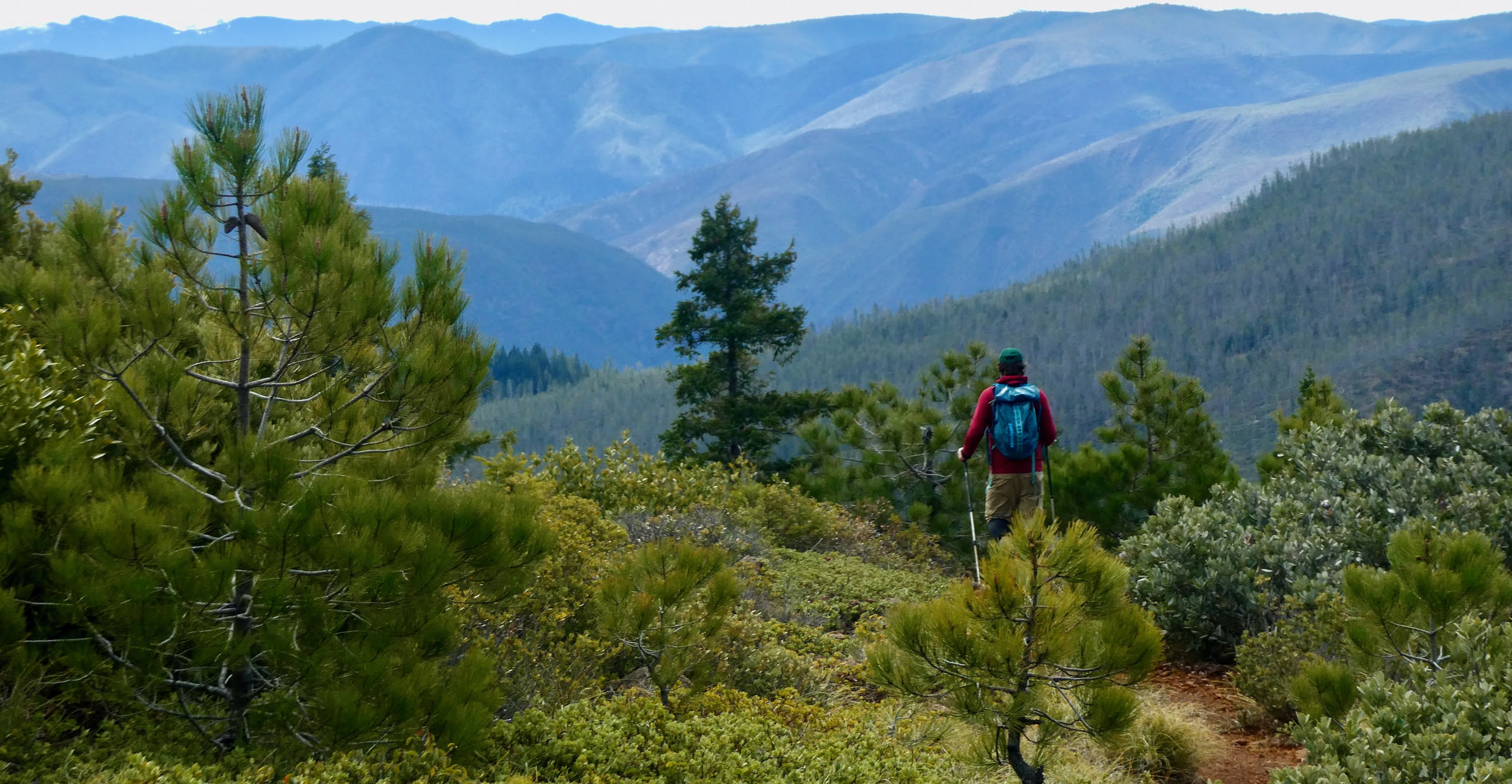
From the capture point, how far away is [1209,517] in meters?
9.52

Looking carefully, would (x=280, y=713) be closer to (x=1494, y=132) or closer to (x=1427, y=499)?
(x=1427, y=499)

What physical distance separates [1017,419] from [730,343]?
578 inches

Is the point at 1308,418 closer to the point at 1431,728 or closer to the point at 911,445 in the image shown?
the point at 911,445

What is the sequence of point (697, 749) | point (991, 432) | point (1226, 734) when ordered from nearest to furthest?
point (697, 749)
point (1226, 734)
point (991, 432)

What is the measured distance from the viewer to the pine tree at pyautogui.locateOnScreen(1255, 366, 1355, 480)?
11.6 metres

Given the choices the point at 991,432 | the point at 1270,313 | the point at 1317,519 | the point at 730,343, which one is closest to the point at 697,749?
the point at 991,432

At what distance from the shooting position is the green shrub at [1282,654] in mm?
6883

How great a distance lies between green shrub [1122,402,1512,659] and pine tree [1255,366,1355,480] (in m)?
1.05

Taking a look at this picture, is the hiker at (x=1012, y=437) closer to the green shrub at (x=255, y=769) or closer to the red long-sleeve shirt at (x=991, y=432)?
the red long-sleeve shirt at (x=991, y=432)

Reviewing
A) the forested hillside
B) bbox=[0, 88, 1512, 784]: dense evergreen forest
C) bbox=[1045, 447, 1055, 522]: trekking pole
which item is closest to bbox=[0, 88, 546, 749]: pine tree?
bbox=[0, 88, 1512, 784]: dense evergreen forest

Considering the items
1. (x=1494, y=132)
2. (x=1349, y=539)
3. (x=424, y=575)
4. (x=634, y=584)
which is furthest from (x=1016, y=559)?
(x=1494, y=132)

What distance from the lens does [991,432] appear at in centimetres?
847

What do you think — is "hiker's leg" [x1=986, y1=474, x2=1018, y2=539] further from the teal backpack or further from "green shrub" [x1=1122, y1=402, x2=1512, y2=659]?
"green shrub" [x1=1122, y1=402, x2=1512, y2=659]

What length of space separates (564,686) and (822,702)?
173 cm
